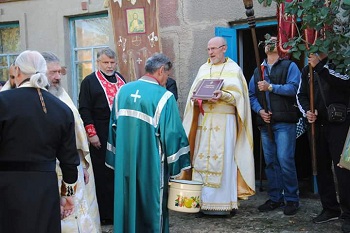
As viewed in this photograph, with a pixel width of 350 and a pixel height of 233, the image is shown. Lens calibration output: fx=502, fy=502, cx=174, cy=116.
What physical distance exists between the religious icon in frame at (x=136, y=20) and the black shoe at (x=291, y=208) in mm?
3266

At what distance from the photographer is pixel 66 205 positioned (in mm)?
3547

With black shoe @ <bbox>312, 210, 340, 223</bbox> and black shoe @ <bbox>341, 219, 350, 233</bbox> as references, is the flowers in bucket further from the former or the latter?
black shoe @ <bbox>312, 210, 340, 223</bbox>

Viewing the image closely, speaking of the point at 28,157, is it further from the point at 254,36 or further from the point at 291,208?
the point at 291,208

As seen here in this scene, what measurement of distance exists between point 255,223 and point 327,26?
7.68ft

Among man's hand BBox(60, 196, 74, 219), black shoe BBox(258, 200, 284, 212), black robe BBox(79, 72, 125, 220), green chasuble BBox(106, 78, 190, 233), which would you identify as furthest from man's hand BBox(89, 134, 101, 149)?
black shoe BBox(258, 200, 284, 212)

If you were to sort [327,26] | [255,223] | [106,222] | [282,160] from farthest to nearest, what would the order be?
[106,222], [282,160], [255,223], [327,26]

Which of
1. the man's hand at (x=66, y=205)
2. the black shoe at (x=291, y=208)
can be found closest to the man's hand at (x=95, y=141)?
the man's hand at (x=66, y=205)

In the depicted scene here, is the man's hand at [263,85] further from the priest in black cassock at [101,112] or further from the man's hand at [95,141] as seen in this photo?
the man's hand at [95,141]

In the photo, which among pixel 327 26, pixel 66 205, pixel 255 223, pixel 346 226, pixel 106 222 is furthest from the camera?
pixel 106 222

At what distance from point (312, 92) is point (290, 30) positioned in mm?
787

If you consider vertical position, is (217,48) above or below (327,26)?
below

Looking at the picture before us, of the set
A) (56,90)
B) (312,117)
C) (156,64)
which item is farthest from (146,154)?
(312,117)

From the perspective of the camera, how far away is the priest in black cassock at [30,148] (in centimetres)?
305

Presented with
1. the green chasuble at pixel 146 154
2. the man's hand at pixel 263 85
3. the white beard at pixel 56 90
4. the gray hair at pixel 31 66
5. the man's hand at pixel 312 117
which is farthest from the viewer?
the man's hand at pixel 263 85
